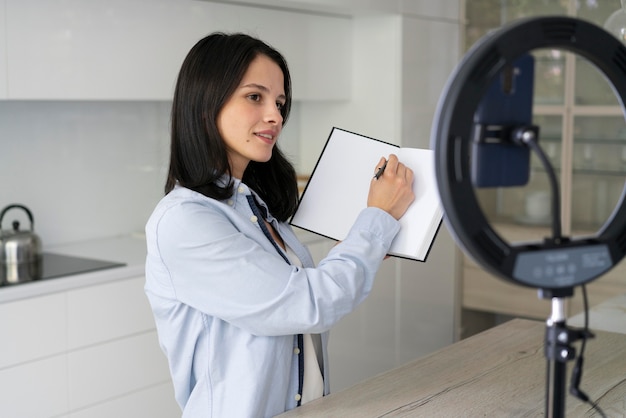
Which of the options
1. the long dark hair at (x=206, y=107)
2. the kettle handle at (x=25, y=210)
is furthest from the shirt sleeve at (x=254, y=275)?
the kettle handle at (x=25, y=210)

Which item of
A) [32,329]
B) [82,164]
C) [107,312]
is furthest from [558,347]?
[82,164]

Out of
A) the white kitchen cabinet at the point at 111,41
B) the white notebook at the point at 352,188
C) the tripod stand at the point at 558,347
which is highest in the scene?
the white kitchen cabinet at the point at 111,41

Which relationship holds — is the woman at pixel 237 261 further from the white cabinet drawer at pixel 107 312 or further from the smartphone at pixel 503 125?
the white cabinet drawer at pixel 107 312

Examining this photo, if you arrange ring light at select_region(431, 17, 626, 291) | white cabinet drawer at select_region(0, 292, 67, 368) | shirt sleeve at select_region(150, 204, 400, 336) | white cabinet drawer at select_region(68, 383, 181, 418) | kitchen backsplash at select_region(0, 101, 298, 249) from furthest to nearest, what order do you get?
kitchen backsplash at select_region(0, 101, 298, 249)
white cabinet drawer at select_region(68, 383, 181, 418)
white cabinet drawer at select_region(0, 292, 67, 368)
shirt sleeve at select_region(150, 204, 400, 336)
ring light at select_region(431, 17, 626, 291)

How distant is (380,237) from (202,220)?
290 millimetres

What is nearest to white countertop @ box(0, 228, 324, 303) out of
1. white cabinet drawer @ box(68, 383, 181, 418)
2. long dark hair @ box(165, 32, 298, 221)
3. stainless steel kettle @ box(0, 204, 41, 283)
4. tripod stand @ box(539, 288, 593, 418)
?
stainless steel kettle @ box(0, 204, 41, 283)

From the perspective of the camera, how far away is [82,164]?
3.25 m

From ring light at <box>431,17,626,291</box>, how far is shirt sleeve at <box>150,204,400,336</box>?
57 cm

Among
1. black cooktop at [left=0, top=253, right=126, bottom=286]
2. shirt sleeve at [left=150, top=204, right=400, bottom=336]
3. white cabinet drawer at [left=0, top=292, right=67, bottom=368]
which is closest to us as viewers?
shirt sleeve at [left=150, top=204, right=400, bottom=336]

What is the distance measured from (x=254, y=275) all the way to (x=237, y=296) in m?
0.04

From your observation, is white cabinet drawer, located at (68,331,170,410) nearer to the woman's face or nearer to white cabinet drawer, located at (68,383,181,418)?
white cabinet drawer, located at (68,383,181,418)

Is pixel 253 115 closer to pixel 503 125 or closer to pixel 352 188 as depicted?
pixel 352 188

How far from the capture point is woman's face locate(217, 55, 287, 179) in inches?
57.2

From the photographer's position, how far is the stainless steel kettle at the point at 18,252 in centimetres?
→ 264
